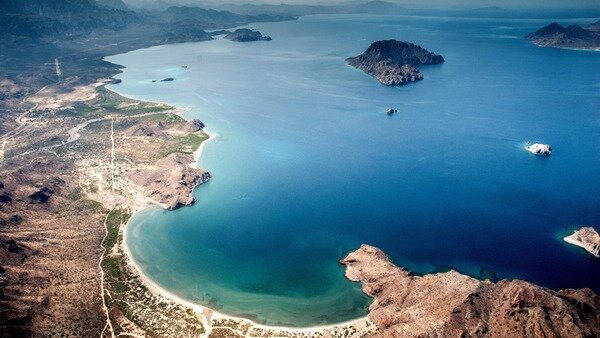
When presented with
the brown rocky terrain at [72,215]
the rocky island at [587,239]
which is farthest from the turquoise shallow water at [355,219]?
the brown rocky terrain at [72,215]

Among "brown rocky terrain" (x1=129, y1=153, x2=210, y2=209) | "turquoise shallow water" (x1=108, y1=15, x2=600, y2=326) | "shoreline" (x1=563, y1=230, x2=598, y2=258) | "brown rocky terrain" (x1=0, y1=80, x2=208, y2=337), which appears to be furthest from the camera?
"brown rocky terrain" (x1=129, y1=153, x2=210, y2=209)

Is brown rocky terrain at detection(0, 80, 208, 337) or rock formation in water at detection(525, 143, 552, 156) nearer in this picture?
brown rocky terrain at detection(0, 80, 208, 337)

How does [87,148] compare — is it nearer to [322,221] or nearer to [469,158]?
[322,221]

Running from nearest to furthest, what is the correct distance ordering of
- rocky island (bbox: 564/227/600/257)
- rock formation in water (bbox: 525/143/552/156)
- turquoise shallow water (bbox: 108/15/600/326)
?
turquoise shallow water (bbox: 108/15/600/326) < rocky island (bbox: 564/227/600/257) < rock formation in water (bbox: 525/143/552/156)

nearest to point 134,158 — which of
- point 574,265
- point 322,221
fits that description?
point 322,221

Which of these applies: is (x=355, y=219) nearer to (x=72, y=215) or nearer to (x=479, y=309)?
(x=479, y=309)

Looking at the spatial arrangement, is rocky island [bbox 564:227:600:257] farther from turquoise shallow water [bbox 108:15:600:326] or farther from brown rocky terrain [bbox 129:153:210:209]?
brown rocky terrain [bbox 129:153:210:209]

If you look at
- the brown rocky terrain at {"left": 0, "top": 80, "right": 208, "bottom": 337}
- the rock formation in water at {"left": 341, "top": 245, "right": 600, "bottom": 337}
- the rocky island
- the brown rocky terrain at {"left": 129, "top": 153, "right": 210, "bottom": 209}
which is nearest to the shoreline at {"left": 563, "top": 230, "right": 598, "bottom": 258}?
the rocky island
